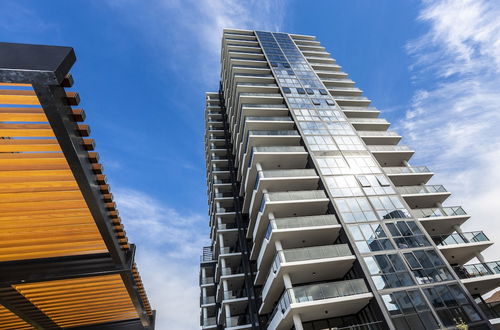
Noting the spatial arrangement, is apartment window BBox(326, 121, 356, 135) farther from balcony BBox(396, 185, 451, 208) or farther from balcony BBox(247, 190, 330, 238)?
balcony BBox(247, 190, 330, 238)

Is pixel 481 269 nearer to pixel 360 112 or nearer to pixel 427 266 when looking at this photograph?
pixel 427 266

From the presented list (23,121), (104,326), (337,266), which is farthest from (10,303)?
(337,266)

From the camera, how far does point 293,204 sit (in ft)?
80.9

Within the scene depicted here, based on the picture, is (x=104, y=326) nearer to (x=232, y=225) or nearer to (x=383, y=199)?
(x=232, y=225)

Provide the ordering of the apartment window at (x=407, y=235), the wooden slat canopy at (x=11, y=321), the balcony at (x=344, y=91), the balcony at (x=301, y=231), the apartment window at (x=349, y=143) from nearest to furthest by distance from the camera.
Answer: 1. the wooden slat canopy at (x=11, y=321)
2. the apartment window at (x=407, y=235)
3. the balcony at (x=301, y=231)
4. the apartment window at (x=349, y=143)
5. the balcony at (x=344, y=91)

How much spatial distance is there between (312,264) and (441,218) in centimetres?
1414

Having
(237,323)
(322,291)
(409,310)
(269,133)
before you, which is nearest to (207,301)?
(237,323)

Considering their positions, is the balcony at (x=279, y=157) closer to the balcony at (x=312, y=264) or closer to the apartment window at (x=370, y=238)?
the apartment window at (x=370, y=238)

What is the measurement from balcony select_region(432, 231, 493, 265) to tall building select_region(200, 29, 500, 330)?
0.10 metres

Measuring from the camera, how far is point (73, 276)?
11.9 metres

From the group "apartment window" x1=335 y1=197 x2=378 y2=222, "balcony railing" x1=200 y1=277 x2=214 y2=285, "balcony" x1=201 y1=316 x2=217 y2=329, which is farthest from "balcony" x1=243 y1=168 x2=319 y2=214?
"balcony railing" x1=200 y1=277 x2=214 y2=285

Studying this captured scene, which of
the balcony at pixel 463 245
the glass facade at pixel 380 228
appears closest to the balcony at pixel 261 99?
the glass facade at pixel 380 228

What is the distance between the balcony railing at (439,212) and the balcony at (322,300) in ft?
34.8

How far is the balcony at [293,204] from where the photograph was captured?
965 inches
